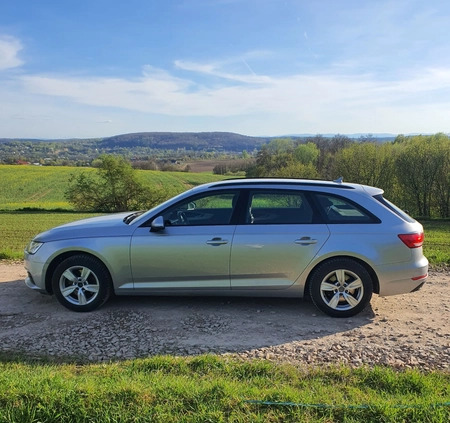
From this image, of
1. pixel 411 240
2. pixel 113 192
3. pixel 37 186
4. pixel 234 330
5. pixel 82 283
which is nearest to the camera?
pixel 234 330

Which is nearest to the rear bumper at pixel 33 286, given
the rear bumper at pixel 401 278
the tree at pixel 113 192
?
the rear bumper at pixel 401 278

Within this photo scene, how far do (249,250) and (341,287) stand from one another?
1179 millimetres

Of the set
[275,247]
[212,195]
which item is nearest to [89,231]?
[212,195]

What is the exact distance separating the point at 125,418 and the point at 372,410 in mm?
1618

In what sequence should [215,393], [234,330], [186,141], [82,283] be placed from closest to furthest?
[215,393], [234,330], [82,283], [186,141]

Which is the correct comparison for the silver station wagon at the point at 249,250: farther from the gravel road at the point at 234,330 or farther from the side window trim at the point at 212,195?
the gravel road at the point at 234,330

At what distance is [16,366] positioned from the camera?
3.54 meters

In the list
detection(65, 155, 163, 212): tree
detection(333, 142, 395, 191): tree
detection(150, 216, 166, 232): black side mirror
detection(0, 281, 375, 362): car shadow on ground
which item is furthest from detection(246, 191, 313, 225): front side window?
detection(333, 142, 395, 191): tree

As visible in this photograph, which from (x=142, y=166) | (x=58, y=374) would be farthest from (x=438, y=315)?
(x=142, y=166)

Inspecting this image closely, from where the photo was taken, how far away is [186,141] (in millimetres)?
135750

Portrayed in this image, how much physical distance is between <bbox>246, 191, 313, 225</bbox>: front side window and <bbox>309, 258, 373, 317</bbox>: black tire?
0.63 meters

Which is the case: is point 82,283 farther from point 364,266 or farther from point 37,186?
point 37,186

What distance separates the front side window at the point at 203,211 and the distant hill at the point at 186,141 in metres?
120

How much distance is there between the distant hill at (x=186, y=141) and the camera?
128875 mm
